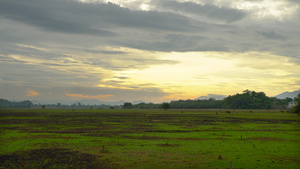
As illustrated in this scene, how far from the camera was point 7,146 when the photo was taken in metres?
29.3

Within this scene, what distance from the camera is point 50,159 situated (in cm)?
2295

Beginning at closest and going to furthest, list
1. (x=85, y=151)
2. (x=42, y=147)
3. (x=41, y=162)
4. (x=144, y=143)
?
(x=41, y=162) < (x=85, y=151) < (x=42, y=147) < (x=144, y=143)

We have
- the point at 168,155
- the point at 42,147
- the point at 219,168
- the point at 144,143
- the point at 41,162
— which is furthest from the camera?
the point at 144,143

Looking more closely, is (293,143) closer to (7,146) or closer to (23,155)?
(23,155)

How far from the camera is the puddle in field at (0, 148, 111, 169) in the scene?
2081cm

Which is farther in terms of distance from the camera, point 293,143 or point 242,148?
point 293,143

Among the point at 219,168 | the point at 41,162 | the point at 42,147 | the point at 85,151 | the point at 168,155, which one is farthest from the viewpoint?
the point at 42,147

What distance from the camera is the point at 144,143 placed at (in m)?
31.3

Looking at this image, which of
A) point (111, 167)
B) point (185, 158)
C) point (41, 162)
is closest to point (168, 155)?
point (185, 158)

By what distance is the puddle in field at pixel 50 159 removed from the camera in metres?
20.8

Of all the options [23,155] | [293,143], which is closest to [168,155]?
[23,155]

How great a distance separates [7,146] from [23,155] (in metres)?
6.39

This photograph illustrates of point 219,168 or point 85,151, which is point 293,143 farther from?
point 85,151

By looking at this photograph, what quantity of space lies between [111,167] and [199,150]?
10.4m
